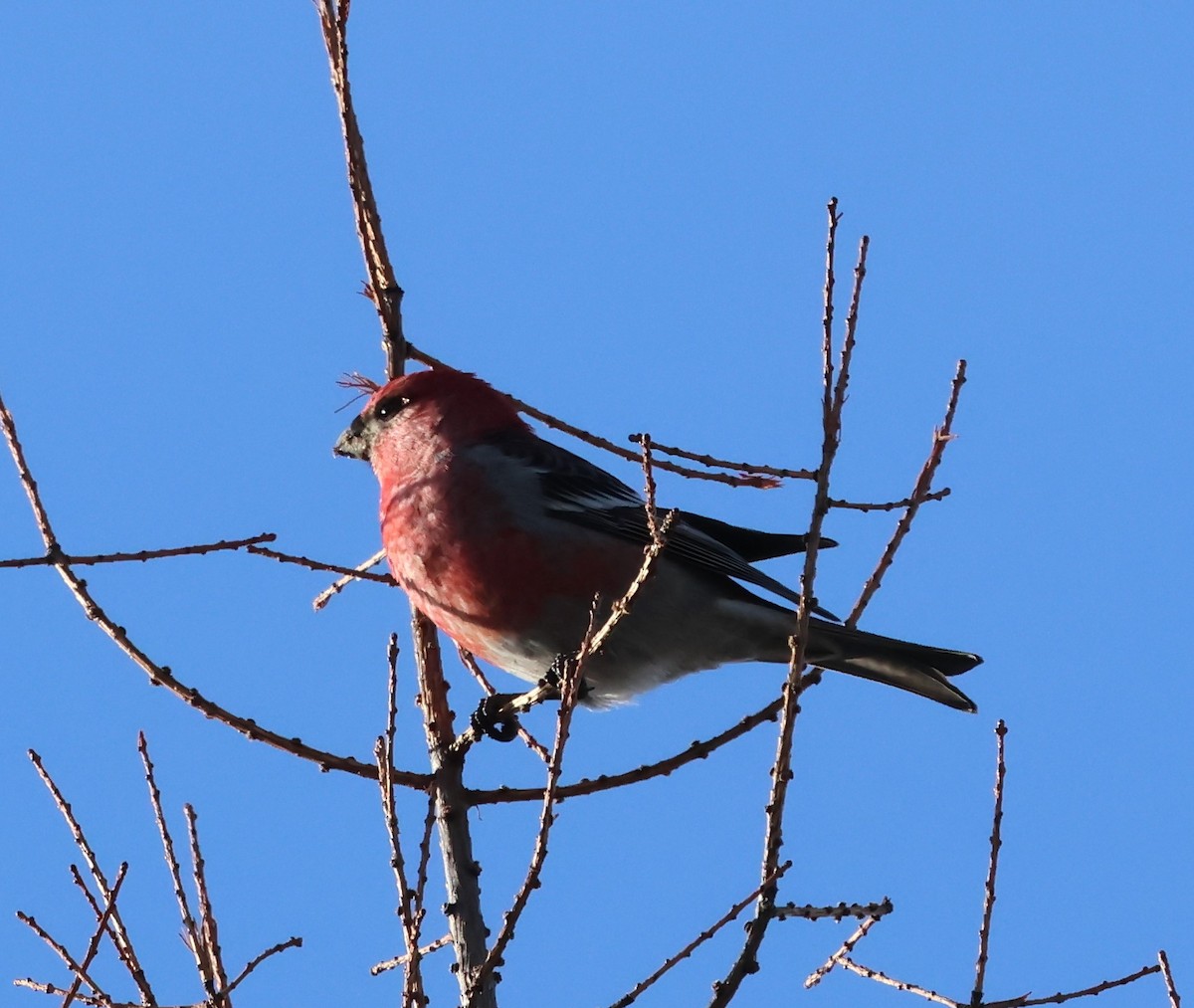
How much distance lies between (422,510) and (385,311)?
Result: 2.01 feet

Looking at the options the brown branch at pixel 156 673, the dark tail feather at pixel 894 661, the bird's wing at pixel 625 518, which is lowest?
the brown branch at pixel 156 673

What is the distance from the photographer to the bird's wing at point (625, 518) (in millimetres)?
4039

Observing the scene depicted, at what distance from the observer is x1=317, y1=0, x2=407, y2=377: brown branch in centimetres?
331

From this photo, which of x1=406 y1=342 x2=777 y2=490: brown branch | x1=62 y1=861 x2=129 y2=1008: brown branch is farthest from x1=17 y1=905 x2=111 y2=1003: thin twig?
x1=406 y1=342 x2=777 y2=490: brown branch

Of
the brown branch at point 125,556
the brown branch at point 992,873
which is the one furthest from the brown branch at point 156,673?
the brown branch at point 992,873

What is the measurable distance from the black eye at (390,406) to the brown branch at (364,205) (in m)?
0.57

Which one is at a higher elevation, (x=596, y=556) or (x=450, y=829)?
(x=596, y=556)

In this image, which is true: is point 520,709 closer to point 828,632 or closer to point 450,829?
point 450,829

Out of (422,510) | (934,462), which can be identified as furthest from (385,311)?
(934,462)

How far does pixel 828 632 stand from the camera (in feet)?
12.9

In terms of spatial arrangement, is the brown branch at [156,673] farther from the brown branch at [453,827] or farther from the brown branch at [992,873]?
the brown branch at [992,873]

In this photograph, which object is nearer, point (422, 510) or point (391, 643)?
point (391, 643)

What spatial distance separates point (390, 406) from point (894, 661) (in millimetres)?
1736

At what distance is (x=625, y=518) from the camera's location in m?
4.14
